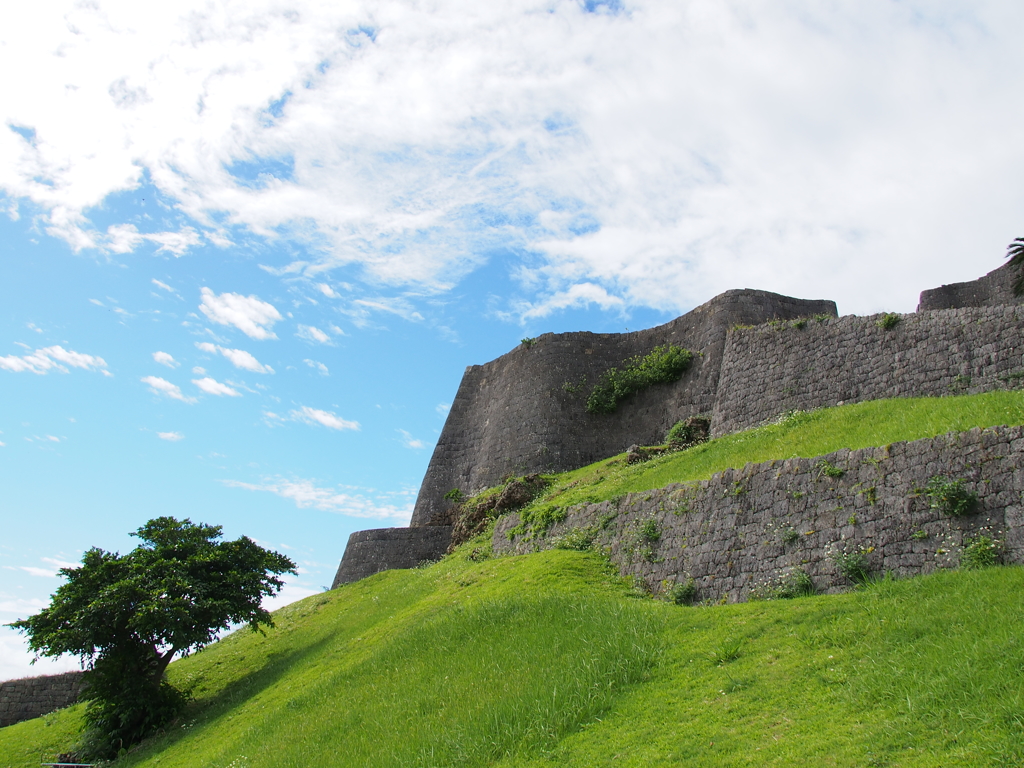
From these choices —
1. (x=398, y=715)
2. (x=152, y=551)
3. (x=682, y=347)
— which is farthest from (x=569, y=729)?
(x=682, y=347)

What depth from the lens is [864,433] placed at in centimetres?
1475

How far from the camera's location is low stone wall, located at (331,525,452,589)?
92.7ft

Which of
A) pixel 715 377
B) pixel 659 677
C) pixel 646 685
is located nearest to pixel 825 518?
pixel 659 677

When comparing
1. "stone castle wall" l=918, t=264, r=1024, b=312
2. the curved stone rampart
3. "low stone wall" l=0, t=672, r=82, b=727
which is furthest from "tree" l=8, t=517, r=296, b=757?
"stone castle wall" l=918, t=264, r=1024, b=312

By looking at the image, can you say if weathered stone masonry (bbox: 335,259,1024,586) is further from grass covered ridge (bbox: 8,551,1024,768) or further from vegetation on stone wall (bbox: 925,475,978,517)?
grass covered ridge (bbox: 8,551,1024,768)

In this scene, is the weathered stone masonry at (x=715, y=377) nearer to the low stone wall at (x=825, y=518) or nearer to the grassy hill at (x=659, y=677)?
the grassy hill at (x=659, y=677)

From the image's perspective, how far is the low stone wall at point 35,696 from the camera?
24.8 meters

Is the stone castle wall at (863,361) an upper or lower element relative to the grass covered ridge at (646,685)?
upper

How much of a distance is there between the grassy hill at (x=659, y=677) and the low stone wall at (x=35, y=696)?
374 inches

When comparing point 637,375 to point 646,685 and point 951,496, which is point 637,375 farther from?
point 646,685

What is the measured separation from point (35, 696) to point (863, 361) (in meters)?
26.4

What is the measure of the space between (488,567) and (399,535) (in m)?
11.2

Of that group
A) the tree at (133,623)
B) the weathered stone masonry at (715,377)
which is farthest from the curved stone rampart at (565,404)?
the tree at (133,623)

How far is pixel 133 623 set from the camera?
1777 centimetres
